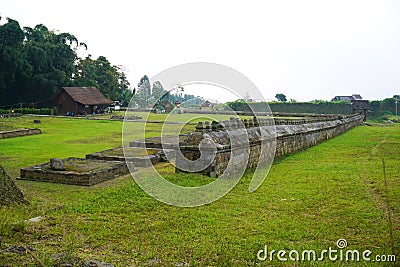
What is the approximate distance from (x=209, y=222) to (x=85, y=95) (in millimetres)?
40124

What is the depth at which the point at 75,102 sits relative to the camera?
135 feet

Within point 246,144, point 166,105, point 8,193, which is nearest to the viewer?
point 8,193

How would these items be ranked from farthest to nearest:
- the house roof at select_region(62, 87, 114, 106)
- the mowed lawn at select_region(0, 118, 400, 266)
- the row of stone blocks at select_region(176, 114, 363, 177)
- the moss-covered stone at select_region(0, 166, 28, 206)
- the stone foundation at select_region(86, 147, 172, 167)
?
the house roof at select_region(62, 87, 114, 106), the stone foundation at select_region(86, 147, 172, 167), the row of stone blocks at select_region(176, 114, 363, 177), the moss-covered stone at select_region(0, 166, 28, 206), the mowed lawn at select_region(0, 118, 400, 266)

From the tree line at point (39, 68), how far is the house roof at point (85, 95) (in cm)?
238

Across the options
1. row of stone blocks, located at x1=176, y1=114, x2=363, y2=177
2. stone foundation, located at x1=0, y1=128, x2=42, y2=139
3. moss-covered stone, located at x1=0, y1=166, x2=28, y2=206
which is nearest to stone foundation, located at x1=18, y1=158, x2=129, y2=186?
Result: row of stone blocks, located at x1=176, y1=114, x2=363, y2=177

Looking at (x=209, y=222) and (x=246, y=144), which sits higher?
(x=246, y=144)

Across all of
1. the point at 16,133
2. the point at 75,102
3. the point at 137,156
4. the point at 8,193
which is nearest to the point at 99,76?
the point at 75,102

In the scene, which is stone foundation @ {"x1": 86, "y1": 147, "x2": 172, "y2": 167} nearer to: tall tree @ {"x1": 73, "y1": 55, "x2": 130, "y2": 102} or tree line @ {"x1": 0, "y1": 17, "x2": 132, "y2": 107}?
tree line @ {"x1": 0, "y1": 17, "x2": 132, "y2": 107}

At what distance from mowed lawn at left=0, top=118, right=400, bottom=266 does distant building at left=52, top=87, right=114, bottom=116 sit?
34.2 metres

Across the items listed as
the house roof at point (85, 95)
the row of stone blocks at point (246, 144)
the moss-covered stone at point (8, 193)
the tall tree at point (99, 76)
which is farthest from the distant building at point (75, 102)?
the moss-covered stone at point (8, 193)

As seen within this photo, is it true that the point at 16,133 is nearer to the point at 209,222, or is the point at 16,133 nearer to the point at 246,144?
the point at 246,144

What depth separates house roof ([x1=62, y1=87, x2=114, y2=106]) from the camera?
41.7m

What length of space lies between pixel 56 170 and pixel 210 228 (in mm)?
5092

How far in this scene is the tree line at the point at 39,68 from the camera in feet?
126
